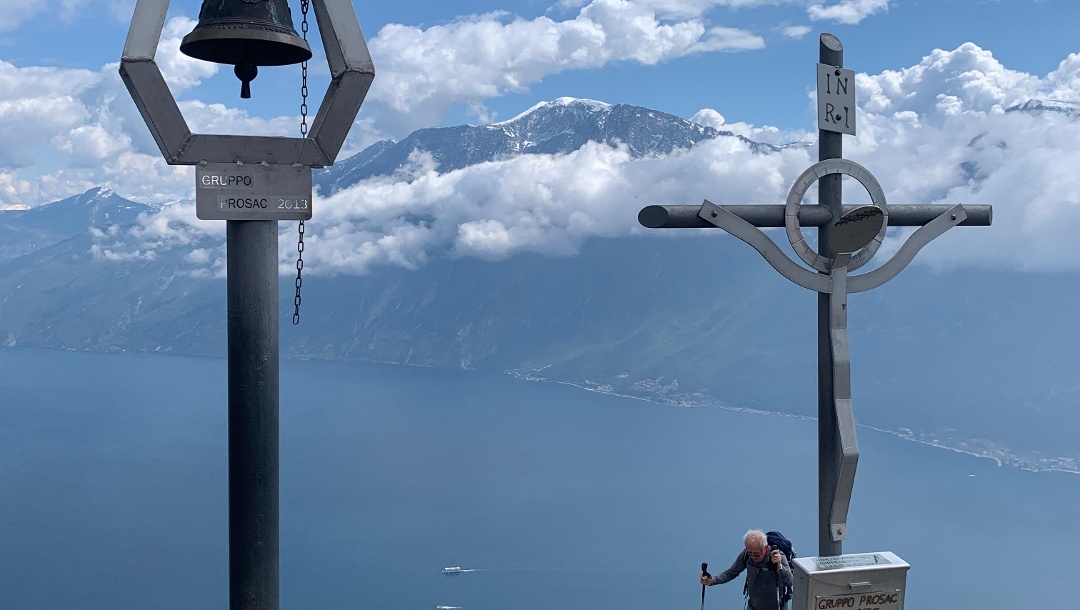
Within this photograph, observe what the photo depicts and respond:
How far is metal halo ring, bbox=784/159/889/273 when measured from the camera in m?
5.76

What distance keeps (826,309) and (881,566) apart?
1666 millimetres

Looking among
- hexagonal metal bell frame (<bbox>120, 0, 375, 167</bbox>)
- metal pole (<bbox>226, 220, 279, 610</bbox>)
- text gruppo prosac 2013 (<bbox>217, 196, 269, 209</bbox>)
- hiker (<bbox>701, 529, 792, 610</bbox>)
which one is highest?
hexagonal metal bell frame (<bbox>120, 0, 375, 167</bbox>)

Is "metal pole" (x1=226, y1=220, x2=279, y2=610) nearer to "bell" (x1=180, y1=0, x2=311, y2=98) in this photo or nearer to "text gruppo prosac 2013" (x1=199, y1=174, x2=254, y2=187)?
"text gruppo prosac 2013" (x1=199, y1=174, x2=254, y2=187)

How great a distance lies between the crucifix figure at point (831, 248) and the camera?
570cm

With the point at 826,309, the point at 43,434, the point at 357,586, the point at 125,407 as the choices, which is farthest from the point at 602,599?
the point at 125,407

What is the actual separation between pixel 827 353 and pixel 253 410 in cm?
368

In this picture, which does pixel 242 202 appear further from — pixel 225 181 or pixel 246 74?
pixel 246 74

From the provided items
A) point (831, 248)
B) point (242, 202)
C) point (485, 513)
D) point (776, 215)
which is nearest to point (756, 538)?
point (831, 248)

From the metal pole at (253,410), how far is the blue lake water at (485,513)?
197 ft

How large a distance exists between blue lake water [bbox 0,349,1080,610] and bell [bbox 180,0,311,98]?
60.3 meters

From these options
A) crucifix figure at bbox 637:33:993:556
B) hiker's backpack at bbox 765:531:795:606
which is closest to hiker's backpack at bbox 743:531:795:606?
hiker's backpack at bbox 765:531:795:606

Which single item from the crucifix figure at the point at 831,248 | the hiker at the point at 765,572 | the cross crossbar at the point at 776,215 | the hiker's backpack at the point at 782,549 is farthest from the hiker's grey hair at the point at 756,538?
the cross crossbar at the point at 776,215

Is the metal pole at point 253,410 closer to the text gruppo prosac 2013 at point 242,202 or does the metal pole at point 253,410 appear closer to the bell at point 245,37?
the text gruppo prosac 2013 at point 242,202

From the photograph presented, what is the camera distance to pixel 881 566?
5.12 m
